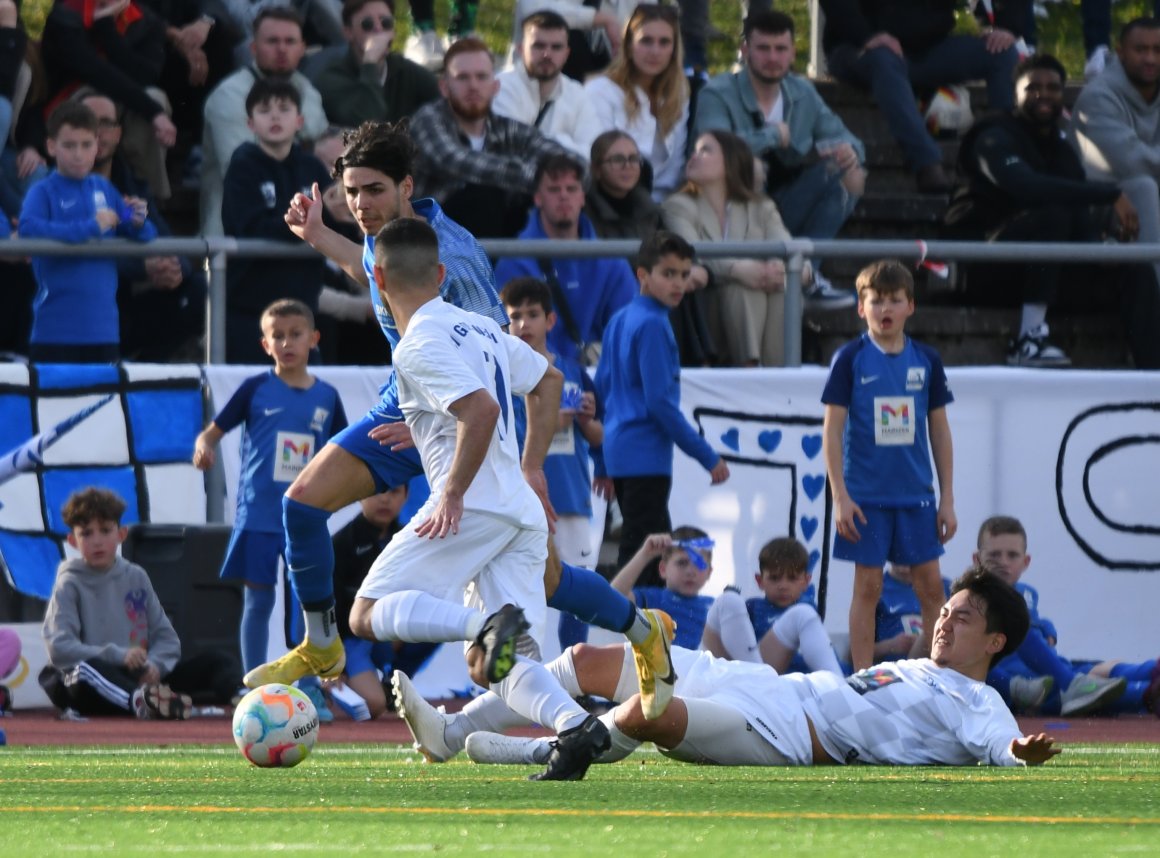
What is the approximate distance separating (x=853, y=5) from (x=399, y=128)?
8354mm

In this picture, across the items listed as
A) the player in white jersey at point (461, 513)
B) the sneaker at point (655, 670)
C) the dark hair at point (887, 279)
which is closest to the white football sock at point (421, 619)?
the player in white jersey at point (461, 513)

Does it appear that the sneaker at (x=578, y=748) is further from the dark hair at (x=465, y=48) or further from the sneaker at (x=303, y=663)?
the dark hair at (x=465, y=48)

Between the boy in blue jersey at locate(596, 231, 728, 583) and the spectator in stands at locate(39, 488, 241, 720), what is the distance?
223cm

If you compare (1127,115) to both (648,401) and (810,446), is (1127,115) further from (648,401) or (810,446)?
(648,401)

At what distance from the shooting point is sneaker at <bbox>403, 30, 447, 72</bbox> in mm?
15469

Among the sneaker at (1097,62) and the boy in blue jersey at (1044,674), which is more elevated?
the sneaker at (1097,62)

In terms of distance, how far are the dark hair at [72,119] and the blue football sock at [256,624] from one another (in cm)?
273

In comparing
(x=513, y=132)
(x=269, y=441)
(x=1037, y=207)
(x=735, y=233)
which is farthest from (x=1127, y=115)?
(x=269, y=441)

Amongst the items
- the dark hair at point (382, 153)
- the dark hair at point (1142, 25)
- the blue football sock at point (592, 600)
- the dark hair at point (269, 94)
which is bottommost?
the blue football sock at point (592, 600)

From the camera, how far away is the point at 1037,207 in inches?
562

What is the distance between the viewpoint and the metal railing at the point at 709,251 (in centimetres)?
1166

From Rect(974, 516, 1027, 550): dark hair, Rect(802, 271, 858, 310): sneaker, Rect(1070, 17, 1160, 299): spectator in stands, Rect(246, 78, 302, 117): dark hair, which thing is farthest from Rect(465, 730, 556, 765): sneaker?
Rect(1070, 17, 1160, 299): spectator in stands

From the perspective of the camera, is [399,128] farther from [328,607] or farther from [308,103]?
[308,103]

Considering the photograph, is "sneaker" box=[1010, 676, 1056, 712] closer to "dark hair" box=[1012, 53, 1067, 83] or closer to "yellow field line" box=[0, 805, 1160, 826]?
"dark hair" box=[1012, 53, 1067, 83]
